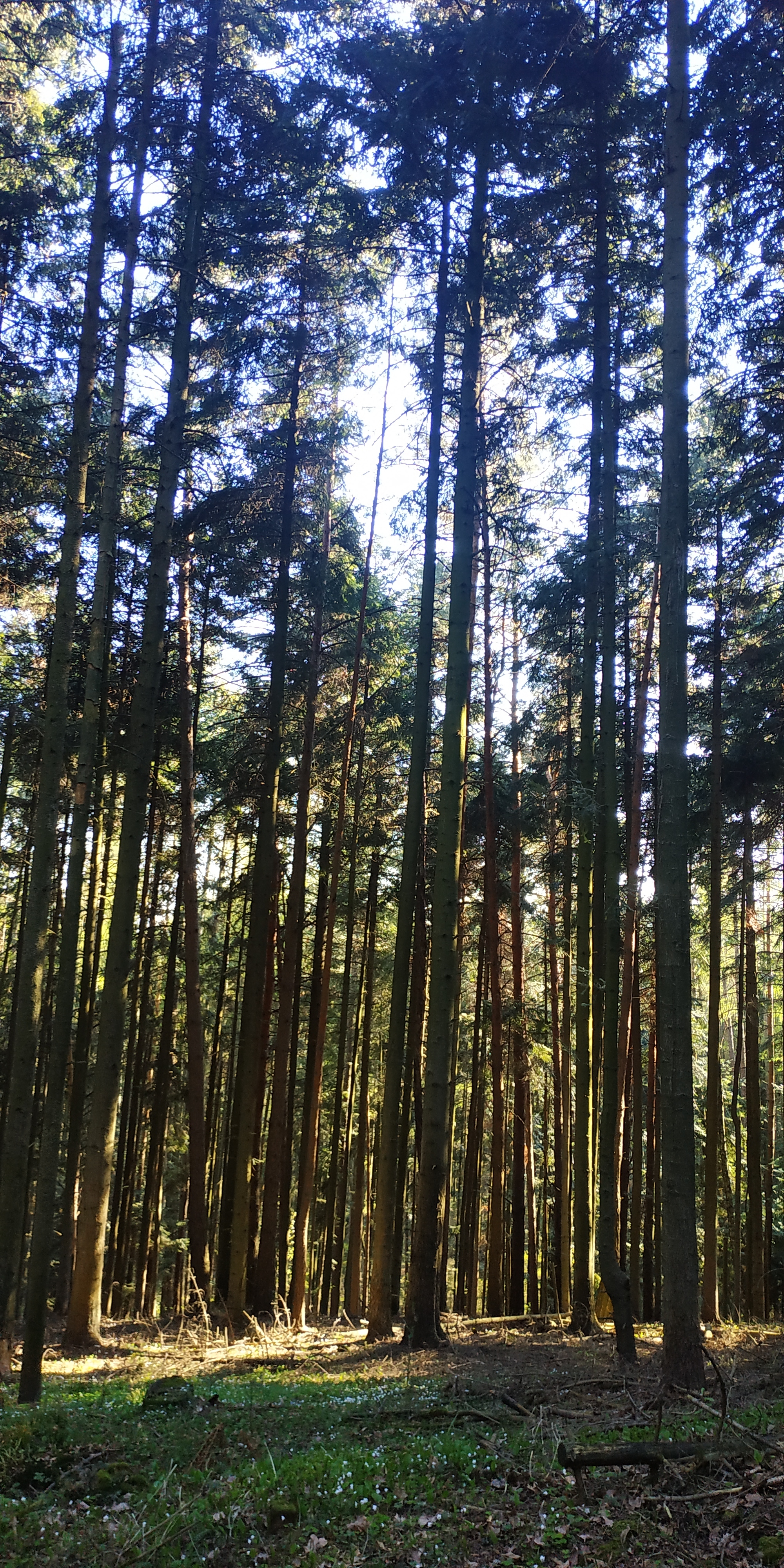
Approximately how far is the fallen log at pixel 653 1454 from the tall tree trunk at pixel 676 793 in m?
1.74

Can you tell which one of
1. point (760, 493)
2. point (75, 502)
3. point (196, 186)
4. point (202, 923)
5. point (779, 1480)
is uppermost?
point (196, 186)

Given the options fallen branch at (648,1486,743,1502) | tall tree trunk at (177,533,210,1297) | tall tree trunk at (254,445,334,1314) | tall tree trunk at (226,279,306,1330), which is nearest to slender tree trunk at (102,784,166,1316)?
tall tree trunk at (177,533,210,1297)

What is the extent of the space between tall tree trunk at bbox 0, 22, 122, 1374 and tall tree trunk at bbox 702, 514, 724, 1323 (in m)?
9.64

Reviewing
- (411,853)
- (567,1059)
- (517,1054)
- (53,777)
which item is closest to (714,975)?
(517,1054)

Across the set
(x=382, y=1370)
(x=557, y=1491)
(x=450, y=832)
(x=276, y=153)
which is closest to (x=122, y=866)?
(x=450, y=832)

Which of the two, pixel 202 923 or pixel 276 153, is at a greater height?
pixel 276 153

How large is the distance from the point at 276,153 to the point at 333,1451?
14247mm

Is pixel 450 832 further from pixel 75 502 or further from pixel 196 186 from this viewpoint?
pixel 196 186

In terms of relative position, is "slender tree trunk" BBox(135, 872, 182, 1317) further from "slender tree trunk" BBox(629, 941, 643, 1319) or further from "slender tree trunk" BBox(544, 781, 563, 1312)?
"slender tree trunk" BBox(629, 941, 643, 1319)

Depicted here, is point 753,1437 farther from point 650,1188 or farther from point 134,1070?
point 650,1188

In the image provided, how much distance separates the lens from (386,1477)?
550cm

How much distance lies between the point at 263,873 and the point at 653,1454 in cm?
917

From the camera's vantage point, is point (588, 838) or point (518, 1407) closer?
point (518, 1407)

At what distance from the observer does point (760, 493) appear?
1249 cm
